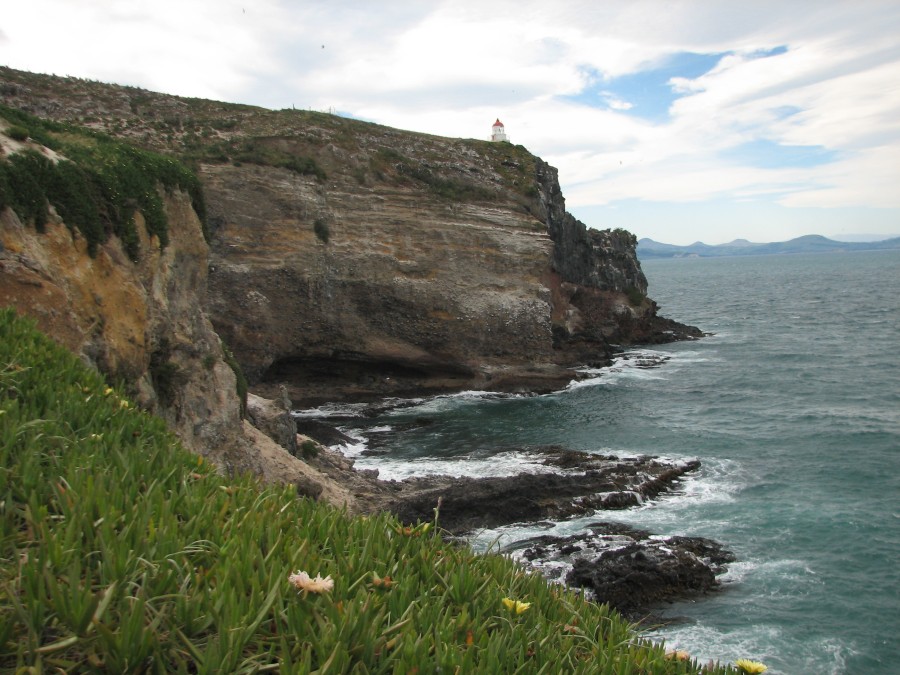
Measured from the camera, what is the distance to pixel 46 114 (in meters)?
38.5

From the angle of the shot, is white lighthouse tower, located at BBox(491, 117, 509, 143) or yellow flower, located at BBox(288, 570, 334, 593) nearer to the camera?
yellow flower, located at BBox(288, 570, 334, 593)

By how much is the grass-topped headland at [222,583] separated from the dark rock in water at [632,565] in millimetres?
13136

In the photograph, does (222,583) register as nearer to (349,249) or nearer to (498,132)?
(349,249)

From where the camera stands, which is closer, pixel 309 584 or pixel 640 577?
pixel 309 584

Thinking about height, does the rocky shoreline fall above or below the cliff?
below

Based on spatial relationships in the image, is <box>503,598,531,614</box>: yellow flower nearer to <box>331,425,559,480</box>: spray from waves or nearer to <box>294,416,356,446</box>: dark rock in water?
<box>331,425,559,480</box>: spray from waves

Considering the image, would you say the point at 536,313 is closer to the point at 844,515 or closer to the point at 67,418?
the point at 844,515

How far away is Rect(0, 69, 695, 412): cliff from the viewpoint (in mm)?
37312

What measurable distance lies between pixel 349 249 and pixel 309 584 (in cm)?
3721

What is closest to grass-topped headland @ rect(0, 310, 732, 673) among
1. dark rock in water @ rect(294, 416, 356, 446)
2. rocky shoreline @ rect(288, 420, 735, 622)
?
rocky shoreline @ rect(288, 420, 735, 622)

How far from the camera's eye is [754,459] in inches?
1112

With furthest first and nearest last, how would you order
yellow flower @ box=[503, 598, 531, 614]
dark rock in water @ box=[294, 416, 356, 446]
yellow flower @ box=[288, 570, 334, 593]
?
1. dark rock in water @ box=[294, 416, 356, 446]
2. yellow flower @ box=[503, 598, 531, 614]
3. yellow flower @ box=[288, 570, 334, 593]

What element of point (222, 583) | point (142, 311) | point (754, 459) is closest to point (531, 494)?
point (754, 459)

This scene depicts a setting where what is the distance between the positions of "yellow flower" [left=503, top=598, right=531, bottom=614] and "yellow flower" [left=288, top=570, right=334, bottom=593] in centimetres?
113
